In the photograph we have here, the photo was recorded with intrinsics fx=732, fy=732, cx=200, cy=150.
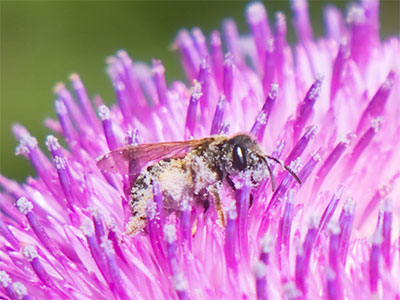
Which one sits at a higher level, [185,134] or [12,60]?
[12,60]

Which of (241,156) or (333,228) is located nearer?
(333,228)

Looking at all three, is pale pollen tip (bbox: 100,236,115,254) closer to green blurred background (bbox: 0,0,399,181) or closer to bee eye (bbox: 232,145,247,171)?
bee eye (bbox: 232,145,247,171)

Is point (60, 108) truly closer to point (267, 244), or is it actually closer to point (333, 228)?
point (267, 244)

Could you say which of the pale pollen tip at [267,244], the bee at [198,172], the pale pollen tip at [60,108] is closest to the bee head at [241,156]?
the bee at [198,172]

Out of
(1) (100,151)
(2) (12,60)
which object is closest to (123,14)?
(2) (12,60)

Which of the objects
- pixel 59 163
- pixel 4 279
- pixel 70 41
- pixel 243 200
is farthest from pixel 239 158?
pixel 70 41

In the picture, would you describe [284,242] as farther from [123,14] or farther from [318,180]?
[123,14]
